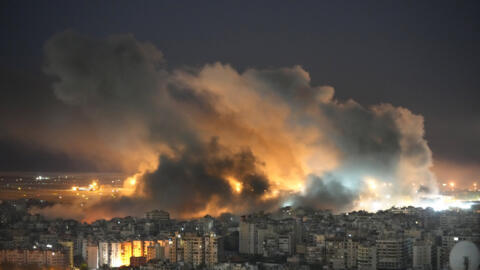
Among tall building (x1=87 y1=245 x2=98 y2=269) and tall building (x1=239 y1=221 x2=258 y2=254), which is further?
tall building (x1=239 y1=221 x2=258 y2=254)

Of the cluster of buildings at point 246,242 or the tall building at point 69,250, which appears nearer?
the cluster of buildings at point 246,242

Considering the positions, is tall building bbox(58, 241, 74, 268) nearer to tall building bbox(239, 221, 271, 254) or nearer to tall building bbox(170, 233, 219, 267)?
tall building bbox(170, 233, 219, 267)

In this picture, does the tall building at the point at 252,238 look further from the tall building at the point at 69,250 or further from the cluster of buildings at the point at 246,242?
the tall building at the point at 69,250

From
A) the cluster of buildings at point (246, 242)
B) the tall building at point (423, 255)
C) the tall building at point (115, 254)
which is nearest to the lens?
the tall building at point (423, 255)

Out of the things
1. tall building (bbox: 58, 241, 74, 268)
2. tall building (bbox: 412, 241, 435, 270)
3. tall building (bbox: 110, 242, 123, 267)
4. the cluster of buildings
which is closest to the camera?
tall building (bbox: 412, 241, 435, 270)

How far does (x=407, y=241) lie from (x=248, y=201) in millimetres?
6711

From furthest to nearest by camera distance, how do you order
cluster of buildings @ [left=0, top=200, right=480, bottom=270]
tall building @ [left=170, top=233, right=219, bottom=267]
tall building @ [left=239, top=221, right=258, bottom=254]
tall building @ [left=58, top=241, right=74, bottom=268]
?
tall building @ [left=239, top=221, right=258, bottom=254]
tall building @ [left=170, top=233, right=219, bottom=267]
tall building @ [left=58, top=241, right=74, bottom=268]
cluster of buildings @ [left=0, top=200, right=480, bottom=270]

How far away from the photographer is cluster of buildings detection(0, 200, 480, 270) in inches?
453

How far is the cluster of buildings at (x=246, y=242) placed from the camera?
11.5 m

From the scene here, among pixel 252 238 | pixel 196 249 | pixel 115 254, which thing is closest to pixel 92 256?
pixel 115 254

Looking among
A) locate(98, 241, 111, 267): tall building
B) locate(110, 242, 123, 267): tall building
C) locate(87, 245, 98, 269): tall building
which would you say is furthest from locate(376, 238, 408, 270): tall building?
locate(87, 245, 98, 269): tall building

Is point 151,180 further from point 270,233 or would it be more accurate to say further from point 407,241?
point 407,241

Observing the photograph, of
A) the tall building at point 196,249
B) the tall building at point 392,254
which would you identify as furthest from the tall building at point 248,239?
the tall building at point 392,254

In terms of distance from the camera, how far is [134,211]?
17500 millimetres
